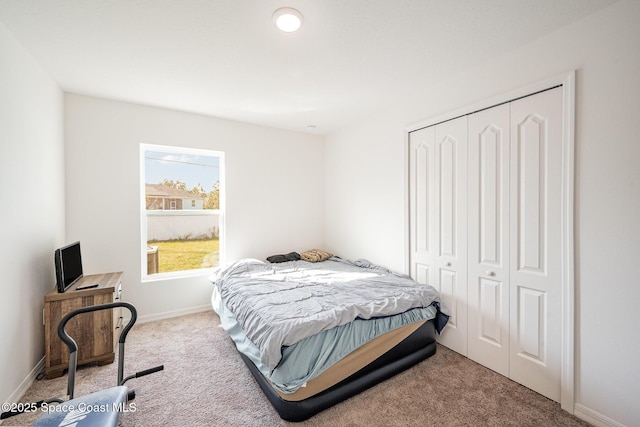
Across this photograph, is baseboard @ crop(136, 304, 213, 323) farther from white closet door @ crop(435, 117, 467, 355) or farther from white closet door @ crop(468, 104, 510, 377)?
white closet door @ crop(468, 104, 510, 377)

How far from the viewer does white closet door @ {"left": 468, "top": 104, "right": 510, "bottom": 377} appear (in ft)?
7.20

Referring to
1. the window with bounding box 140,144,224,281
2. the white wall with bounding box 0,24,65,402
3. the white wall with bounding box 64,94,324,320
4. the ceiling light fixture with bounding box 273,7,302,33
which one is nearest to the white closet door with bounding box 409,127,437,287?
the ceiling light fixture with bounding box 273,7,302,33

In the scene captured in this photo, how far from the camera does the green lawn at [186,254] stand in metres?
3.46

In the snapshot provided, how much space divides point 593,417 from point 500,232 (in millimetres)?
1284

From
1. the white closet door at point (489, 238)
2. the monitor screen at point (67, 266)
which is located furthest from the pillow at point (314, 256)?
the monitor screen at point (67, 266)

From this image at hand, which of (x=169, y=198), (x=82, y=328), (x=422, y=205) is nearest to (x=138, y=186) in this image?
(x=169, y=198)

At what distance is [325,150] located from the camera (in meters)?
4.57

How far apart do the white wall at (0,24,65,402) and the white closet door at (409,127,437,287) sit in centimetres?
341

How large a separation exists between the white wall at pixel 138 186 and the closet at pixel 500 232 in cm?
205

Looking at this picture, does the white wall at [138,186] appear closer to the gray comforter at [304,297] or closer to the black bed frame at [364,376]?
the gray comforter at [304,297]

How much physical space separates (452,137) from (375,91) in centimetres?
94

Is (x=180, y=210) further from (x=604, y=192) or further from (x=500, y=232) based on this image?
(x=604, y=192)

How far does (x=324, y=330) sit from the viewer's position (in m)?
1.85

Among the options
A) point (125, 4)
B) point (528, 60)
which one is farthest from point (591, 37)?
point (125, 4)
